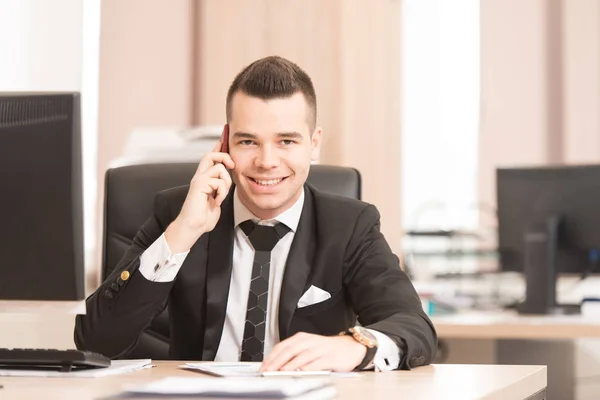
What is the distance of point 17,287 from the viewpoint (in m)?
1.45

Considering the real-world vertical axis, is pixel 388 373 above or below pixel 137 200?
below

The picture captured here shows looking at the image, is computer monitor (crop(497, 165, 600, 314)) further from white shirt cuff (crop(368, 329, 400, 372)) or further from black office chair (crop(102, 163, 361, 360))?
white shirt cuff (crop(368, 329, 400, 372))

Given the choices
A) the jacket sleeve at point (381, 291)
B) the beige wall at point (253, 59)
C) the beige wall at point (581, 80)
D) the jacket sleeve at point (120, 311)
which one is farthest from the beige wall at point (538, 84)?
the jacket sleeve at point (120, 311)

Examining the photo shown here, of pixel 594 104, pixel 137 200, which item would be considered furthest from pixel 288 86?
pixel 594 104

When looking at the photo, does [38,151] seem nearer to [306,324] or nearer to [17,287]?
[17,287]

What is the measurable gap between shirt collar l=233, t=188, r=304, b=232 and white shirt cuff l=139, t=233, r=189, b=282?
0.22 meters

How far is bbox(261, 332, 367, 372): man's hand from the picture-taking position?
4.70 feet

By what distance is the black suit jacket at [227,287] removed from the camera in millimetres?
1864

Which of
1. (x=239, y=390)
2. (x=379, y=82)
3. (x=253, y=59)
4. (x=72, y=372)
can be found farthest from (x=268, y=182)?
(x=253, y=59)

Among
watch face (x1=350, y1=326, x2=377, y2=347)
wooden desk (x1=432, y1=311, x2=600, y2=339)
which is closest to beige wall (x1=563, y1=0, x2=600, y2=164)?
wooden desk (x1=432, y1=311, x2=600, y2=339)

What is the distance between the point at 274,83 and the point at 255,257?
0.38m

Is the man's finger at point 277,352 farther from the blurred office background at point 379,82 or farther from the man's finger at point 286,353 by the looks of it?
the blurred office background at point 379,82

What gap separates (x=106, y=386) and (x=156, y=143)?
2134 millimetres

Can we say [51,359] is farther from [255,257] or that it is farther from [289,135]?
[289,135]
